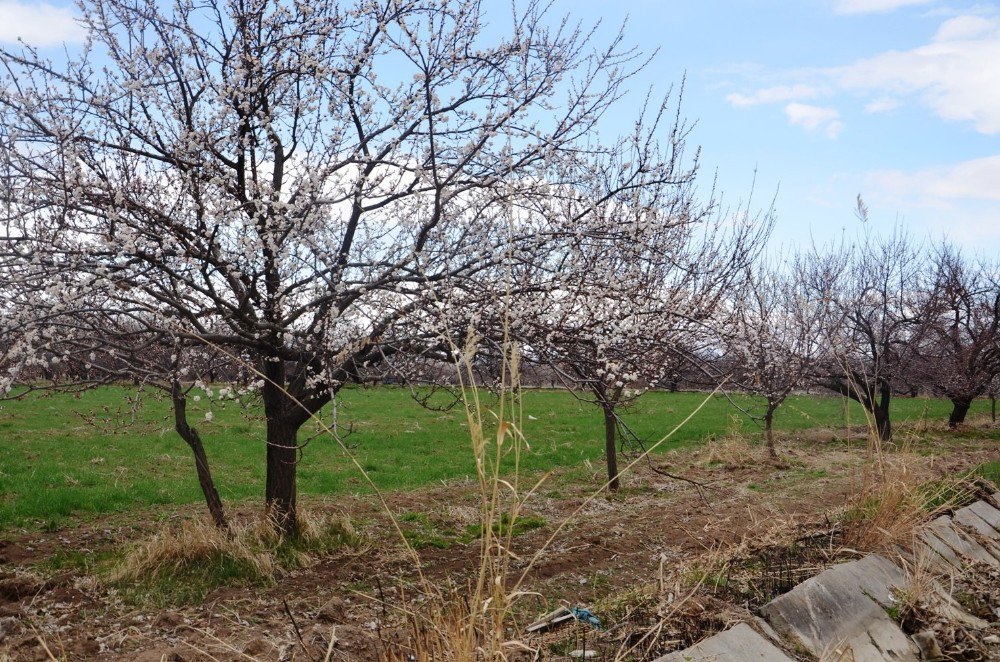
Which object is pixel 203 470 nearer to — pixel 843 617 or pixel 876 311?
pixel 843 617

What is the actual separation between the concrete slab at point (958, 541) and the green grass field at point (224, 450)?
3.28 feet

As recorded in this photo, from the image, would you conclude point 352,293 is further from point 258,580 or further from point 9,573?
point 9,573

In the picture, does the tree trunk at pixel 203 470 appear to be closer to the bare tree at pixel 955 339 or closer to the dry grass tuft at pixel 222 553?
the dry grass tuft at pixel 222 553

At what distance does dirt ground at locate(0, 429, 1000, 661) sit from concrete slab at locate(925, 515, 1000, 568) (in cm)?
56

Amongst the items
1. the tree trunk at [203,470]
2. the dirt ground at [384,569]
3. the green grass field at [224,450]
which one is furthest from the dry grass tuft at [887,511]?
the tree trunk at [203,470]

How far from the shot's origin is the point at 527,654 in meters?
3.12

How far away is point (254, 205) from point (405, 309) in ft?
4.62

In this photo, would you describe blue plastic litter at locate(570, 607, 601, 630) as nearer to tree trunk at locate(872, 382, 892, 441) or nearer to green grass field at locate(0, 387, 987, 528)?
green grass field at locate(0, 387, 987, 528)

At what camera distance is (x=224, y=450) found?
1333cm

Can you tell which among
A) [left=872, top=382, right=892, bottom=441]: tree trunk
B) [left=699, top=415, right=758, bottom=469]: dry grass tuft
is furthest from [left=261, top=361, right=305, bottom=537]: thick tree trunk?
[left=872, top=382, right=892, bottom=441]: tree trunk

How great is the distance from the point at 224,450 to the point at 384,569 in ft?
27.3

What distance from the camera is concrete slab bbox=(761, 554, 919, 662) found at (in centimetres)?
341

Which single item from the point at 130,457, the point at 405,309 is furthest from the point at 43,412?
the point at 405,309

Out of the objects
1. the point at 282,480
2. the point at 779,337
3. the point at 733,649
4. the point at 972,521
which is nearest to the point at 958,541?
the point at 972,521
